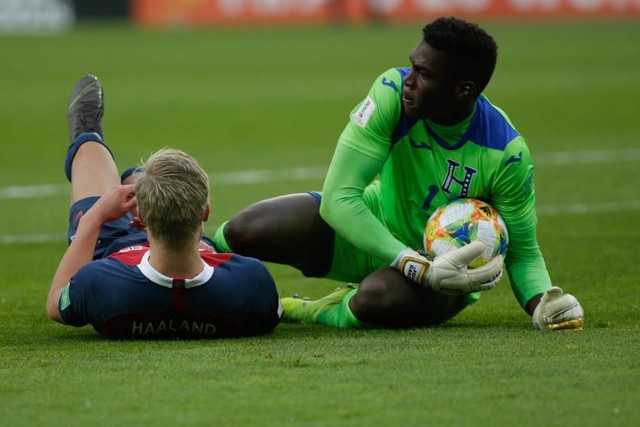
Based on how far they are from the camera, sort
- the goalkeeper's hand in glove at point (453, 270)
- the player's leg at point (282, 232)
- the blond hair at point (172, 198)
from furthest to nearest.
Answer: the player's leg at point (282, 232)
the goalkeeper's hand in glove at point (453, 270)
the blond hair at point (172, 198)

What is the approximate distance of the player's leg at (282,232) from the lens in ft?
22.8

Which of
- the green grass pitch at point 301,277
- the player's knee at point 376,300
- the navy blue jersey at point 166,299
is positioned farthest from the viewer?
the player's knee at point 376,300

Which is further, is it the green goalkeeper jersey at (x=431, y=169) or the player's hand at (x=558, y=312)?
the green goalkeeper jersey at (x=431, y=169)

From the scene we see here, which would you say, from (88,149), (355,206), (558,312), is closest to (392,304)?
(355,206)

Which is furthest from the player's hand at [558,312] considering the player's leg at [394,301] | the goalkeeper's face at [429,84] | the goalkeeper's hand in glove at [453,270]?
the goalkeeper's face at [429,84]

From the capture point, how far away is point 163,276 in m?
6.00

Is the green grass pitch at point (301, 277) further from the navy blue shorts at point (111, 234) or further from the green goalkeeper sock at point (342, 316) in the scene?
the navy blue shorts at point (111, 234)

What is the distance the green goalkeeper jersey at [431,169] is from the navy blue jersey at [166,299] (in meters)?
0.57

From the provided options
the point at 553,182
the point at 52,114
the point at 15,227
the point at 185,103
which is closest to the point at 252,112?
the point at 185,103

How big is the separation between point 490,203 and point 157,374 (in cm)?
208

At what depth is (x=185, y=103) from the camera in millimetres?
21969

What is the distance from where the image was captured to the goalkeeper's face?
6375 millimetres

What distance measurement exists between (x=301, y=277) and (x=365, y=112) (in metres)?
2.54

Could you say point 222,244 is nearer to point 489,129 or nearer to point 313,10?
point 489,129
